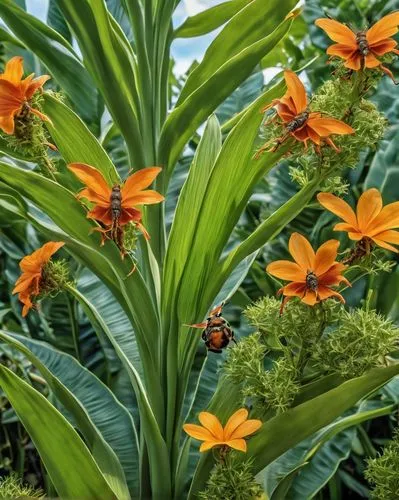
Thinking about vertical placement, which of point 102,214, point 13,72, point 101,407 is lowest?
point 101,407

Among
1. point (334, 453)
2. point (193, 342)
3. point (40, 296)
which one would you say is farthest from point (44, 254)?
point (334, 453)

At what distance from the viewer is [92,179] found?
57cm

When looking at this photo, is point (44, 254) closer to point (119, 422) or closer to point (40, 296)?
point (40, 296)

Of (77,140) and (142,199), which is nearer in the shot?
(142,199)

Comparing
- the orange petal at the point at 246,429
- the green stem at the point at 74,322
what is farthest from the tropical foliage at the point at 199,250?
the green stem at the point at 74,322

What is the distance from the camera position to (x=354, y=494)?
0.99m

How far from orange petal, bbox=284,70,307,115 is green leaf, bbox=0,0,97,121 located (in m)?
0.26

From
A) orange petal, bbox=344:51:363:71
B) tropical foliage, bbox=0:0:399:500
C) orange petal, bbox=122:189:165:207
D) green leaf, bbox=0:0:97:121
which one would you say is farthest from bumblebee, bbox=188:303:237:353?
green leaf, bbox=0:0:97:121

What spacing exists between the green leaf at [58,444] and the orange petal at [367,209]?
0.28 metres

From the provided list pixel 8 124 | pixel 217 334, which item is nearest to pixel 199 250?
pixel 217 334

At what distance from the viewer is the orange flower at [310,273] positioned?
56 cm

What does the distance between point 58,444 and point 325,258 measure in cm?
27

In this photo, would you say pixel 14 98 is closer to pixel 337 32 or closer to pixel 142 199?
pixel 142 199

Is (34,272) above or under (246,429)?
above
